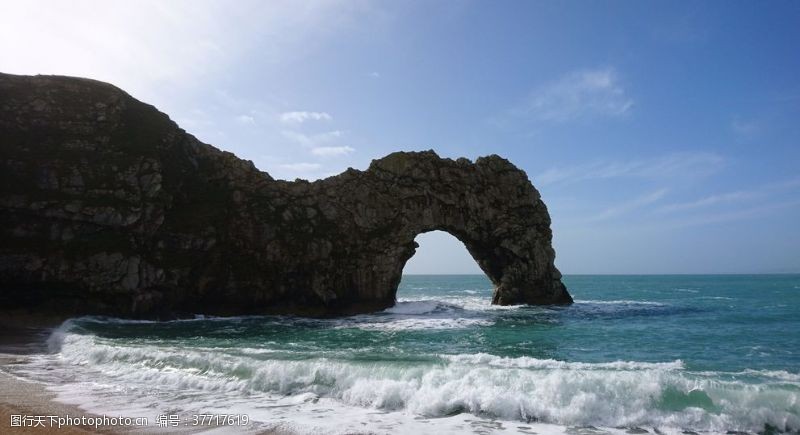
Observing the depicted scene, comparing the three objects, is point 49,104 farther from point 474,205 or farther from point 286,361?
point 474,205

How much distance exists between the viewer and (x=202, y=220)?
36.8 meters

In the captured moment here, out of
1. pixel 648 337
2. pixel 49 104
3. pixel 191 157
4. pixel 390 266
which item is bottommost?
pixel 648 337

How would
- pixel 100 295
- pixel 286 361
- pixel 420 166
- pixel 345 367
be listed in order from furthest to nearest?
pixel 420 166 → pixel 100 295 → pixel 286 361 → pixel 345 367

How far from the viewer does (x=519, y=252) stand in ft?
157

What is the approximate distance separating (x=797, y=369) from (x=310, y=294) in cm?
3242

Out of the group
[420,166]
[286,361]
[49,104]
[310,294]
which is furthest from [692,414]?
[49,104]

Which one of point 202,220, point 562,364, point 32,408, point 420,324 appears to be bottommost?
point 420,324

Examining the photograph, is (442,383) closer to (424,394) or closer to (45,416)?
(424,394)

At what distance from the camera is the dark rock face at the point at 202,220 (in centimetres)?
3086

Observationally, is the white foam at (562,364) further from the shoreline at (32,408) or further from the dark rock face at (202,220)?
the dark rock face at (202,220)

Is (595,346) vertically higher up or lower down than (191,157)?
lower down

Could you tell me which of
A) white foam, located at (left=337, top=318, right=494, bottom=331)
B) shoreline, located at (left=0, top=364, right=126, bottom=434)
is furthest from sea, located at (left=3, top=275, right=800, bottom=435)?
white foam, located at (left=337, top=318, right=494, bottom=331)

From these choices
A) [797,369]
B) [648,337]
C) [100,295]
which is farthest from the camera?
[100,295]

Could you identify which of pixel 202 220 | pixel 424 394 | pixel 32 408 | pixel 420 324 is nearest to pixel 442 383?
pixel 424 394
